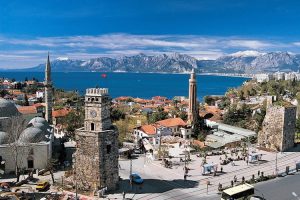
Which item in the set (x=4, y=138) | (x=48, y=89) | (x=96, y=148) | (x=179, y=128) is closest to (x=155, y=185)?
(x=96, y=148)

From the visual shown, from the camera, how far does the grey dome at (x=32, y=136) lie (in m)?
32.0

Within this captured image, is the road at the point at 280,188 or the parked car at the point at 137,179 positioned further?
the parked car at the point at 137,179

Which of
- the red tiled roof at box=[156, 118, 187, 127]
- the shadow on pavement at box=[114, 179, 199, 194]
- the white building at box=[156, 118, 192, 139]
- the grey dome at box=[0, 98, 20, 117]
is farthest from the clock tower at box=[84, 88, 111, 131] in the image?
the red tiled roof at box=[156, 118, 187, 127]

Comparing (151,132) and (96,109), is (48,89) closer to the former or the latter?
(151,132)

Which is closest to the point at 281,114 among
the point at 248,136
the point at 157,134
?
the point at 248,136

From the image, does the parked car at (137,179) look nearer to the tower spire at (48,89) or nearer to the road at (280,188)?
the road at (280,188)

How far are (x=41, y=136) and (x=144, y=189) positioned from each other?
10.9 m

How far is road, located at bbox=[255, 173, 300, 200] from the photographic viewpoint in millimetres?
26594

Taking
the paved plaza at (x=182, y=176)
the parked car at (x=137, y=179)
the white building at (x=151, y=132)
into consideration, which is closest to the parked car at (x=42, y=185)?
the paved plaza at (x=182, y=176)

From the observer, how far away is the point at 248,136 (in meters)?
45.8

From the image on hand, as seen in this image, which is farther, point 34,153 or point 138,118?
point 138,118

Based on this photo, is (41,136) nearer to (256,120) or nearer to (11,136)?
(11,136)

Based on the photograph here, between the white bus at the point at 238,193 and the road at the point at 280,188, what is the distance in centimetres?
213

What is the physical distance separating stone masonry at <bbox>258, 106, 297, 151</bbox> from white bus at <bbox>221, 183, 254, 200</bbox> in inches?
587
